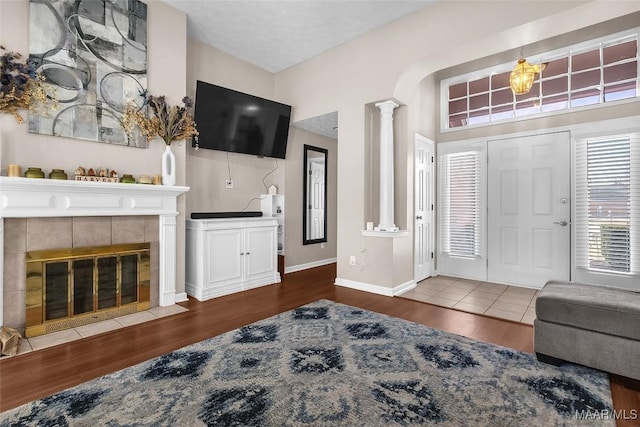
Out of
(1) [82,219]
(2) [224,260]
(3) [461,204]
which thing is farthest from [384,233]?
(1) [82,219]

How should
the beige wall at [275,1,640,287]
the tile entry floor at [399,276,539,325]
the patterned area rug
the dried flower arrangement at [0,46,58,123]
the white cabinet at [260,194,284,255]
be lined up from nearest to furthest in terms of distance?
the patterned area rug < the dried flower arrangement at [0,46,58,123] < the beige wall at [275,1,640,287] < the tile entry floor at [399,276,539,325] < the white cabinet at [260,194,284,255]

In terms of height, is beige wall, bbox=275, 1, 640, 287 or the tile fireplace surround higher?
beige wall, bbox=275, 1, 640, 287

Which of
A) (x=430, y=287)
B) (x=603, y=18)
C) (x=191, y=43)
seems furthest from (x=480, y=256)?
(x=191, y=43)

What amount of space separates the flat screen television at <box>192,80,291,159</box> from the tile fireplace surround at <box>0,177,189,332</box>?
3.51ft

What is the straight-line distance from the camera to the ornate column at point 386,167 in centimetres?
403

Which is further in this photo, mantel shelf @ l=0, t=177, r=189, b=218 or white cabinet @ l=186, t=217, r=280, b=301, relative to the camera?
white cabinet @ l=186, t=217, r=280, b=301

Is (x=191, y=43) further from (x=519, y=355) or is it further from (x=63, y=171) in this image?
(x=519, y=355)

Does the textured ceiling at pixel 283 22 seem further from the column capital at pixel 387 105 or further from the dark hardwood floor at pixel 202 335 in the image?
the dark hardwood floor at pixel 202 335

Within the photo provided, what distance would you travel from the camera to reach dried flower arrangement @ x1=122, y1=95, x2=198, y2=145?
126 inches

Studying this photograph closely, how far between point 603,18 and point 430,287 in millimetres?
3262

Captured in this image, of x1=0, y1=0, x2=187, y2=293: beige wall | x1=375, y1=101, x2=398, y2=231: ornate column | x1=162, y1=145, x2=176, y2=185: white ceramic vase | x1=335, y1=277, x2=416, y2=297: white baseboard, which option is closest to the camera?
x1=0, y1=0, x2=187, y2=293: beige wall

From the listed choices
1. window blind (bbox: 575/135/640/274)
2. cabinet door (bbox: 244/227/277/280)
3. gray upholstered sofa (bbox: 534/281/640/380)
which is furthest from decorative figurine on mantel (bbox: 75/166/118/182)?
window blind (bbox: 575/135/640/274)

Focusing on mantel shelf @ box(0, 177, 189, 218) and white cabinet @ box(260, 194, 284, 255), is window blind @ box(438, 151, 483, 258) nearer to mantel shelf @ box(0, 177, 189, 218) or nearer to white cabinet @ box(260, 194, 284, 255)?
white cabinet @ box(260, 194, 284, 255)

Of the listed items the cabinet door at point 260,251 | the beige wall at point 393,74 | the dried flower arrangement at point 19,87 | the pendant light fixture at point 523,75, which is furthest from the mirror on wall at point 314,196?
the dried flower arrangement at point 19,87
